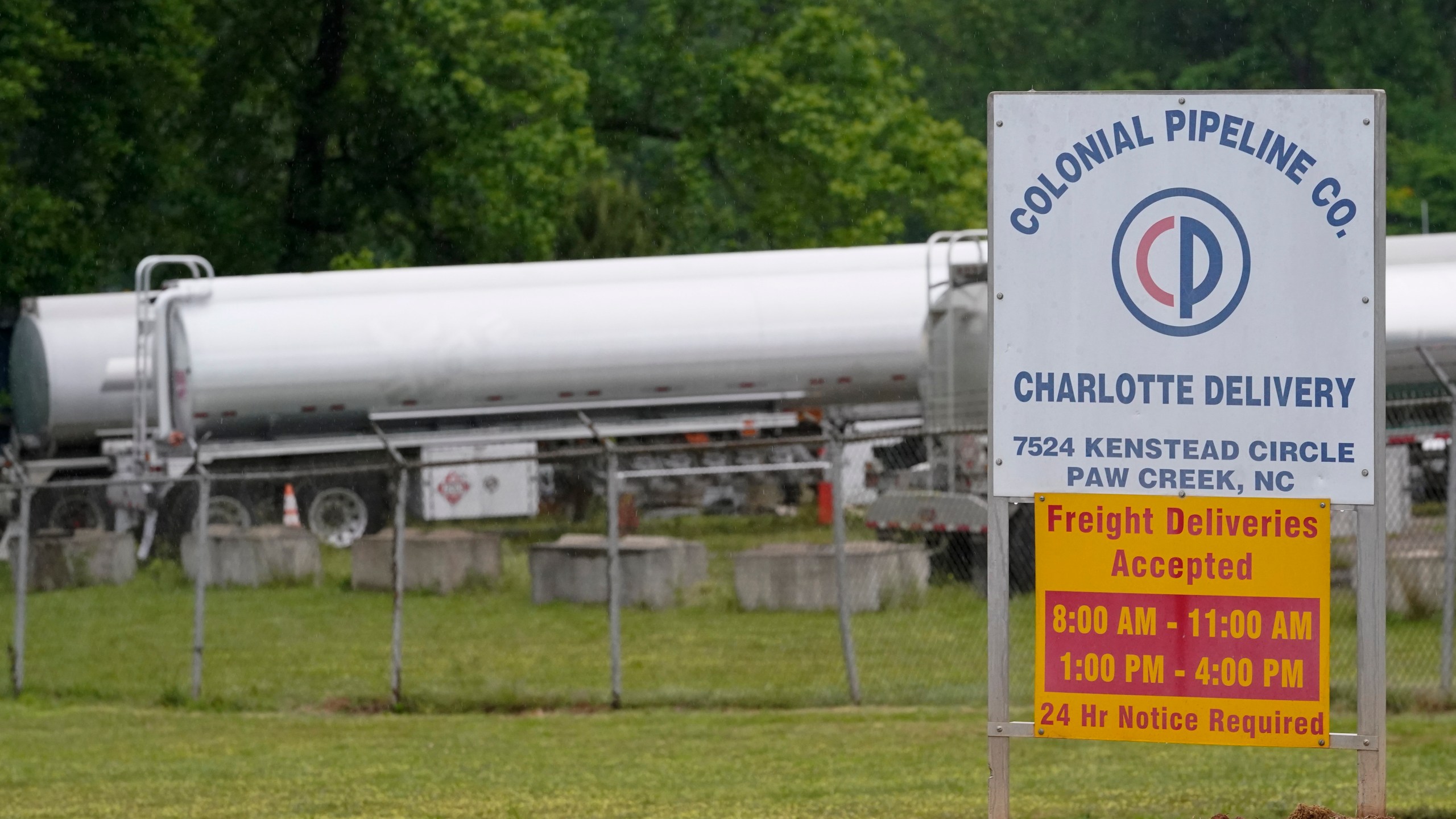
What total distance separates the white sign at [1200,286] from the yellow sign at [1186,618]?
0.09 metres

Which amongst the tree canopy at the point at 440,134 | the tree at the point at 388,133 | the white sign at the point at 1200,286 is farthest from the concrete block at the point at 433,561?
the tree at the point at 388,133

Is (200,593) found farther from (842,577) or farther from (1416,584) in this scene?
(1416,584)

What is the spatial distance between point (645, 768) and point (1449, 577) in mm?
5383

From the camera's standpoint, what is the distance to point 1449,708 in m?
11.3

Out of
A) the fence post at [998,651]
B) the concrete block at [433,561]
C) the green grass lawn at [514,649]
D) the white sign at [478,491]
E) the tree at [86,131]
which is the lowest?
the green grass lawn at [514,649]

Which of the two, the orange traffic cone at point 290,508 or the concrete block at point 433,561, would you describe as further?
the orange traffic cone at point 290,508

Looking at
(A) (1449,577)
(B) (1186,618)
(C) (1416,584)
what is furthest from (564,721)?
(B) (1186,618)

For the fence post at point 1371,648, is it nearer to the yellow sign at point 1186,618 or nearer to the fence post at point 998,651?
the yellow sign at point 1186,618

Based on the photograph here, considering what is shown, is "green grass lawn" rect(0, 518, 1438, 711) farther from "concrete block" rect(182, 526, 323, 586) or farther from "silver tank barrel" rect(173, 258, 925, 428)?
"silver tank barrel" rect(173, 258, 925, 428)

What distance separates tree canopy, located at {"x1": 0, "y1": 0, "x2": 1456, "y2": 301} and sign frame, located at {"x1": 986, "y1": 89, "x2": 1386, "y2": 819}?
84.3ft

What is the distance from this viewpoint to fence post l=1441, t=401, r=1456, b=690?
11.4m

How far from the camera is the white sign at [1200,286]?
5.12 metres

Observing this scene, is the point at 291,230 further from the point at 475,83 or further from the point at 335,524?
the point at 335,524

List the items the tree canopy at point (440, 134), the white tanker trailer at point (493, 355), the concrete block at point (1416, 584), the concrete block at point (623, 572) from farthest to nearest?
1. the tree canopy at point (440, 134)
2. the white tanker trailer at point (493, 355)
3. the concrete block at point (623, 572)
4. the concrete block at point (1416, 584)
